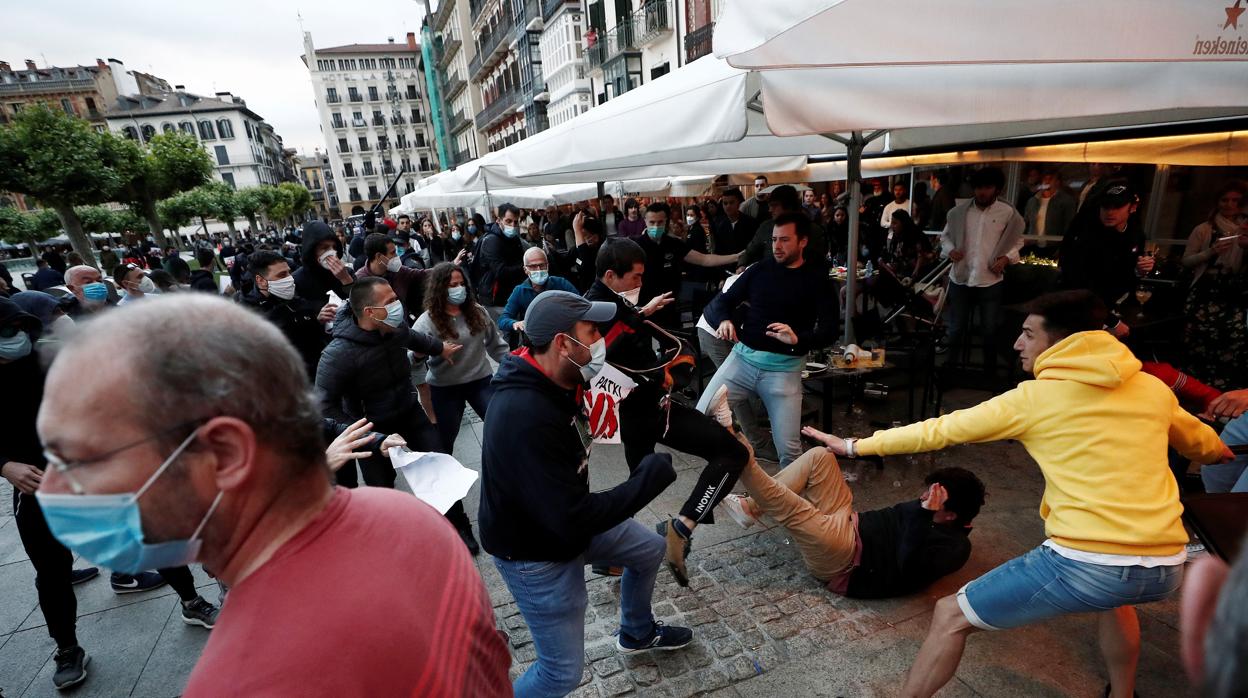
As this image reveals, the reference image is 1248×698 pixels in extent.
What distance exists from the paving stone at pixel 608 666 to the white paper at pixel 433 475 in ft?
3.76

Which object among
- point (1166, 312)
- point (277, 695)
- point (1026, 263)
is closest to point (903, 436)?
point (277, 695)

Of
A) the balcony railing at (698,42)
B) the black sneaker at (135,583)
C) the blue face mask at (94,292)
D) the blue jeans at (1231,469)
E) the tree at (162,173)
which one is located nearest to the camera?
the blue jeans at (1231,469)

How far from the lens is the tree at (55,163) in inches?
679

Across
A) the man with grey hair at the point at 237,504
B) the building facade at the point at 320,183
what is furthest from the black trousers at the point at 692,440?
the building facade at the point at 320,183

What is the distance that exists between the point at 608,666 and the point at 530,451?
4.88ft

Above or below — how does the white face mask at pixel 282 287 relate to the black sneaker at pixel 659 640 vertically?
above

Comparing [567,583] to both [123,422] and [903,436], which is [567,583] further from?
[123,422]

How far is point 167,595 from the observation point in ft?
12.1

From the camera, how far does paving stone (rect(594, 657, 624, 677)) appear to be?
9.09 ft

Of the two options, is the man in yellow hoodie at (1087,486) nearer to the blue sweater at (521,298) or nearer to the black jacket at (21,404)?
the blue sweater at (521,298)

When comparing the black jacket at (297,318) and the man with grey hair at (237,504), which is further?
the black jacket at (297,318)

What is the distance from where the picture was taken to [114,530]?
0.98 metres

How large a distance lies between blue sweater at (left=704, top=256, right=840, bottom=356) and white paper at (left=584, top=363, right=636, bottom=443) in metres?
1.31

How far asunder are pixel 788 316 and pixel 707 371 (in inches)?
114
